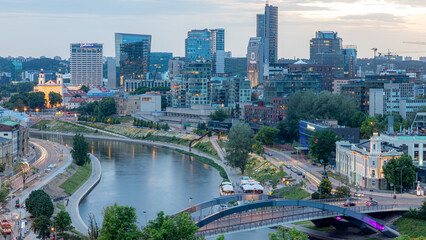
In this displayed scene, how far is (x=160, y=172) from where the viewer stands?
183 feet

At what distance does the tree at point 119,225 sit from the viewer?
26484 millimetres

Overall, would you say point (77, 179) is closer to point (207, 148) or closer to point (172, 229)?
point (207, 148)

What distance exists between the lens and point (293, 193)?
41.1 metres

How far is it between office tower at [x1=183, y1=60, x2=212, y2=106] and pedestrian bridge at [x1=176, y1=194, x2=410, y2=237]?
63.2 metres

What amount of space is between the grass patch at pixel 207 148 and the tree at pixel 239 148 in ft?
29.1

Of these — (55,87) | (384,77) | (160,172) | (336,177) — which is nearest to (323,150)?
(336,177)

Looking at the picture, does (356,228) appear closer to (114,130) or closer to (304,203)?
(304,203)

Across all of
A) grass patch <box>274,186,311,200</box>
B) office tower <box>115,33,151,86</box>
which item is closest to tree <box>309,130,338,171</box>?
grass patch <box>274,186,311,200</box>

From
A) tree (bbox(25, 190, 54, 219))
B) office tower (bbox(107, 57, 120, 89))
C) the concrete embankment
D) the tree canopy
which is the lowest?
the concrete embankment

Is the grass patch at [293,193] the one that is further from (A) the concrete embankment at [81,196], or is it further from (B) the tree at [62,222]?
(B) the tree at [62,222]

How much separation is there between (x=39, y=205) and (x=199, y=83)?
63.8 m

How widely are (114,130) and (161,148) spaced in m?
17.0

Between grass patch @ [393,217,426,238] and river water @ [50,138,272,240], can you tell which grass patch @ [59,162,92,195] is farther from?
grass patch @ [393,217,426,238]

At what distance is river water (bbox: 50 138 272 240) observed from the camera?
132ft
